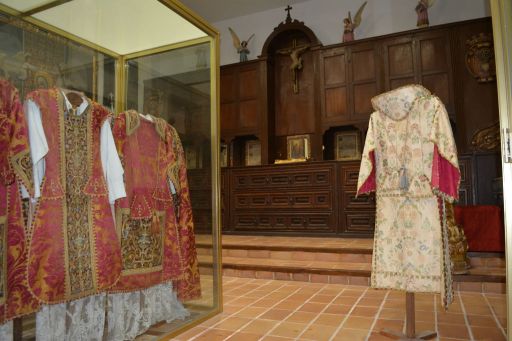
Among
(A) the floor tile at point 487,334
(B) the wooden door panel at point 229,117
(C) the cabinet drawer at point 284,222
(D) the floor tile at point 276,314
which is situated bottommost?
(D) the floor tile at point 276,314

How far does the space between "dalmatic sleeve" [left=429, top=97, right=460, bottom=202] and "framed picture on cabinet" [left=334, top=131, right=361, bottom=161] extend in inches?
191

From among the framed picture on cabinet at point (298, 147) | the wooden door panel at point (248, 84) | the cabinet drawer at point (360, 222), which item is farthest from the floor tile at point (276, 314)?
the wooden door panel at point (248, 84)

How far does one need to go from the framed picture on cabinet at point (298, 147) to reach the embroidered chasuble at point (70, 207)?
5338 millimetres

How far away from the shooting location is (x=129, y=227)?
2.67 m

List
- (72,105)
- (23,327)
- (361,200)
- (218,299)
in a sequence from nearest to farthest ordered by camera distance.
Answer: (23,327) < (72,105) < (218,299) < (361,200)

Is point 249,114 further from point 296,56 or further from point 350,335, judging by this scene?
point 350,335

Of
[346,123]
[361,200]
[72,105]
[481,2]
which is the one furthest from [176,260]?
[481,2]

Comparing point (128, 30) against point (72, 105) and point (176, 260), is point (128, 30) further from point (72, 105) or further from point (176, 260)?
point (176, 260)

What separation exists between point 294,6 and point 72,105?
677cm

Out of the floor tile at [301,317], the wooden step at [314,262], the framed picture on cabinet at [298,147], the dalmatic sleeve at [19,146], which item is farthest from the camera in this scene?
the framed picture on cabinet at [298,147]

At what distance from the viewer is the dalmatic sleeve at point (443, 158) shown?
2.55 m

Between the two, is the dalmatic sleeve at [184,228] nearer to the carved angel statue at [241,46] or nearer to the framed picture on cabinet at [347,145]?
the framed picture on cabinet at [347,145]

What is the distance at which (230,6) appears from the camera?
8398 millimetres

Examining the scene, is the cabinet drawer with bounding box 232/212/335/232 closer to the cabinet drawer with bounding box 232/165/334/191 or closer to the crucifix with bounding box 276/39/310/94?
the cabinet drawer with bounding box 232/165/334/191
